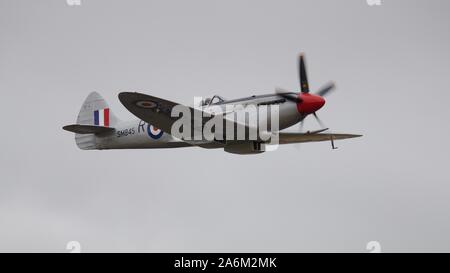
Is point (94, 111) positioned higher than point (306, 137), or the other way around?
point (94, 111)

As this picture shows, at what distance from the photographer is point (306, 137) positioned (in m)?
21.8

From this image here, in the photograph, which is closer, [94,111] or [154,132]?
[154,132]

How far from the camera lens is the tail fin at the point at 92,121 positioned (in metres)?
22.6

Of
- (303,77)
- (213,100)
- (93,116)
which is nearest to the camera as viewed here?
(303,77)

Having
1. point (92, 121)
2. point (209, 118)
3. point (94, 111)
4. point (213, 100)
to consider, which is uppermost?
point (94, 111)

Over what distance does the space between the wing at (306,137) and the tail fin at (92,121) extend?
5.72 m

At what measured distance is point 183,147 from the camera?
21453 millimetres

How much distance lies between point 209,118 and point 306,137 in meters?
3.88

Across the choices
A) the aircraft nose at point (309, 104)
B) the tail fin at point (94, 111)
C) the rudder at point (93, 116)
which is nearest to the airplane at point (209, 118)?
the aircraft nose at point (309, 104)

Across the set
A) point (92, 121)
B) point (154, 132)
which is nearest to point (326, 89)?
point (154, 132)

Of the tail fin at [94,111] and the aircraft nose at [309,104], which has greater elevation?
the tail fin at [94,111]

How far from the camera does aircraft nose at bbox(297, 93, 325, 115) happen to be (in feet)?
65.3

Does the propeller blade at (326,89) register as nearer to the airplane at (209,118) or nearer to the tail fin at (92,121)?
the airplane at (209,118)

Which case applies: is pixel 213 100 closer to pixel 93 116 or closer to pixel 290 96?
pixel 290 96
